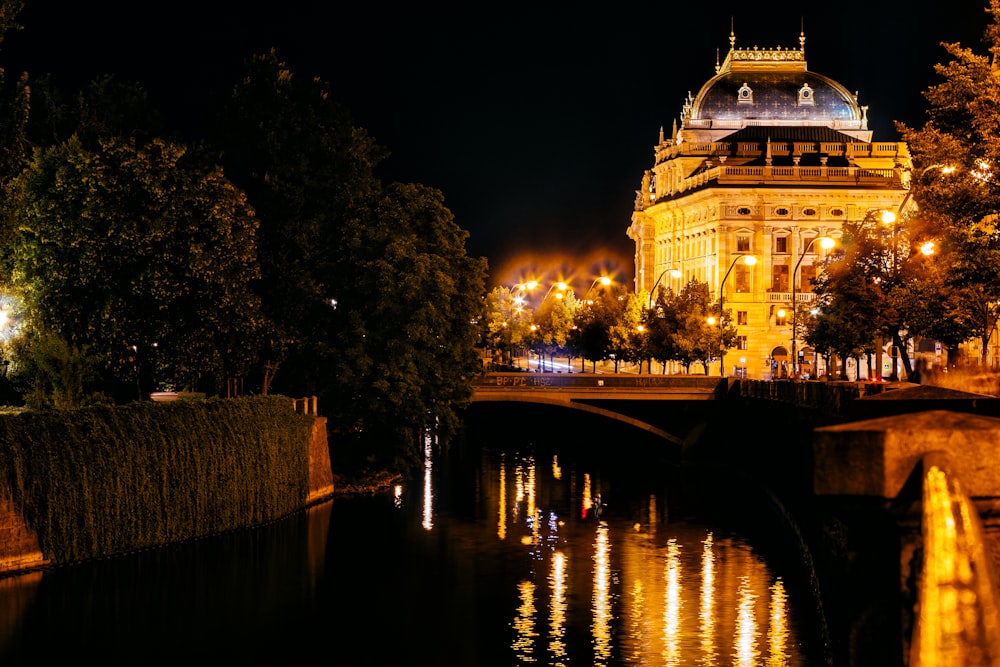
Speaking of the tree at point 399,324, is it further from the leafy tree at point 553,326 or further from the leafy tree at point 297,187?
the leafy tree at point 553,326

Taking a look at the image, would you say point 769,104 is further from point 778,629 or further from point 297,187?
point 778,629

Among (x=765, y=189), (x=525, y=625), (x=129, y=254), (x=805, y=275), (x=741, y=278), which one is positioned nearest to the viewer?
(x=525, y=625)

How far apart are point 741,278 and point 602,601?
107854 mm

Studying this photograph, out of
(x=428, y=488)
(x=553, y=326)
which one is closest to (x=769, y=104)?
(x=553, y=326)

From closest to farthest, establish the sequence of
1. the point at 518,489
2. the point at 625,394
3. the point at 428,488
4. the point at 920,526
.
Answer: the point at 920,526 < the point at 428,488 < the point at 518,489 < the point at 625,394

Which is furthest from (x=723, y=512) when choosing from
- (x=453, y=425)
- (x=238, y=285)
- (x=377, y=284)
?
(x=238, y=285)

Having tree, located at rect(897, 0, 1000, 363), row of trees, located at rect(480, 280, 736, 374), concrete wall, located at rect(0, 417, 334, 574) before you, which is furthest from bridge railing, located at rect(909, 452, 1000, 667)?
row of trees, located at rect(480, 280, 736, 374)

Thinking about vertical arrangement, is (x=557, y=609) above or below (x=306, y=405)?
below

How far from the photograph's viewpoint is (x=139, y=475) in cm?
4703

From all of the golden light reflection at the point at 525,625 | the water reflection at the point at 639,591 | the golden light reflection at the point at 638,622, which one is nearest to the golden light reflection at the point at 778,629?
the water reflection at the point at 639,591

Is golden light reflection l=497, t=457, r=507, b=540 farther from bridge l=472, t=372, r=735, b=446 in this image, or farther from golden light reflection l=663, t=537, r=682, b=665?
golden light reflection l=663, t=537, r=682, b=665

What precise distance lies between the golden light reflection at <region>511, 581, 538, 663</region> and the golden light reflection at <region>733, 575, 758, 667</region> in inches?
203

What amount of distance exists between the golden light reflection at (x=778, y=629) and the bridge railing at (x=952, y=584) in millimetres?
28385

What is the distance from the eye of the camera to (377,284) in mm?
65562
